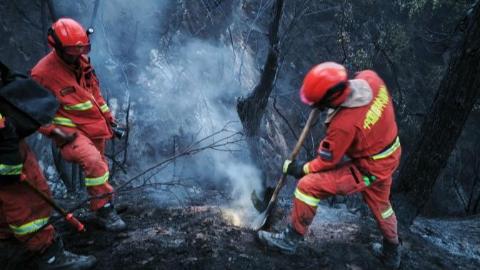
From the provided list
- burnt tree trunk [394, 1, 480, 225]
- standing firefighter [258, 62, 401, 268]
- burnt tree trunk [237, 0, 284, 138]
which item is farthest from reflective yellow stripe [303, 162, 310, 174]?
burnt tree trunk [394, 1, 480, 225]

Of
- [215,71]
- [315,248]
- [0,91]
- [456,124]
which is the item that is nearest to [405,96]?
[215,71]

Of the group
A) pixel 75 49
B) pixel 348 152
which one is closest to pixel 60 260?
pixel 75 49

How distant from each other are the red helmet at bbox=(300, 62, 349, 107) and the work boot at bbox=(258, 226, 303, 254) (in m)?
1.27

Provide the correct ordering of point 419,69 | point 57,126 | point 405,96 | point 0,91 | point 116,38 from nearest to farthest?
point 0,91 → point 57,126 → point 116,38 → point 405,96 → point 419,69

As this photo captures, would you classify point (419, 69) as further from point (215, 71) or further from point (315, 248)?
point (315, 248)

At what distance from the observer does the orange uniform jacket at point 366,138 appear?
3117 mm

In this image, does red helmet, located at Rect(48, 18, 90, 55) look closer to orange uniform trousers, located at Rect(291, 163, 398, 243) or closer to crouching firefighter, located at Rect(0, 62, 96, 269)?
crouching firefighter, located at Rect(0, 62, 96, 269)

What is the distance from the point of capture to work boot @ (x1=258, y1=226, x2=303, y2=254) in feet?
11.6

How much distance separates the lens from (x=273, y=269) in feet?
11.0

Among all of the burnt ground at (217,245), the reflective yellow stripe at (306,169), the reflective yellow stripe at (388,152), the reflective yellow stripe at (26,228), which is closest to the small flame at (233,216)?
the burnt ground at (217,245)

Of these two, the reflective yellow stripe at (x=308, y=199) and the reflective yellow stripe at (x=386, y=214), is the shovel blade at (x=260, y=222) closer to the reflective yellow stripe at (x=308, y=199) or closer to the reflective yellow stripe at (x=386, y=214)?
the reflective yellow stripe at (x=308, y=199)

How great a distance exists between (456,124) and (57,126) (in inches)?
180

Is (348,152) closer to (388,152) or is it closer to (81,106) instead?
(388,152)

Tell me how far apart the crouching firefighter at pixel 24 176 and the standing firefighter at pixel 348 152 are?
1.88 meters
